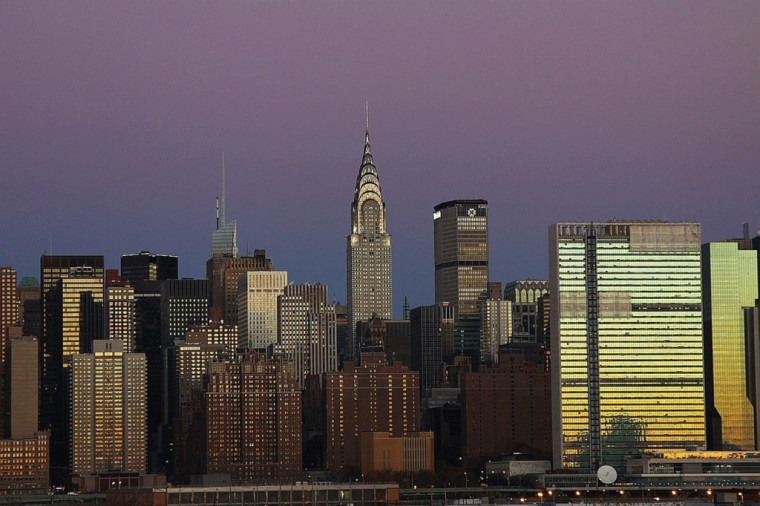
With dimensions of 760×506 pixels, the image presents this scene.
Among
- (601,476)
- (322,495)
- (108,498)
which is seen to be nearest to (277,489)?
(322,495)

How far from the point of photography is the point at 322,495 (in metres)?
174

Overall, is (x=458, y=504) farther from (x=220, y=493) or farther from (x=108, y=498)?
(x=108, y=498)

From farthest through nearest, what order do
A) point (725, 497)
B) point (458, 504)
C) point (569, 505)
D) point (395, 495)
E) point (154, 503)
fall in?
point (395, 495), point (154, 503), point (458, 504), point (569, 505), point (725, 497)

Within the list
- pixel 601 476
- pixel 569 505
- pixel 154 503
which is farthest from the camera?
pixel 154 503

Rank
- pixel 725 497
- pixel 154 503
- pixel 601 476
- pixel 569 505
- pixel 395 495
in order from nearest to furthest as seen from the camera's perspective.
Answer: pixel 725 497 < pixel 601 476 < pixel 569 505 < pixel 154 503 < pixel 395 495

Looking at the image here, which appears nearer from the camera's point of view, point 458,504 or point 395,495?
point 458,504

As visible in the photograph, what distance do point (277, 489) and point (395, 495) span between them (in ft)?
46.7

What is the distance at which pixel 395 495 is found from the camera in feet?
598

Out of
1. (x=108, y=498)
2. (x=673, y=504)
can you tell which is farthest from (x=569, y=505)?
(x=108, y=498)

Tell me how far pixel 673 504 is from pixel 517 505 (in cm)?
1739

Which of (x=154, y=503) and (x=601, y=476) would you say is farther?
(x=154, y=503)

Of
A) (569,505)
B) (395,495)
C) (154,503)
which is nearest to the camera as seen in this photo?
(569,505)

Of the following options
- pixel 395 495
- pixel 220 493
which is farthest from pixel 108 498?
pixel 395 495

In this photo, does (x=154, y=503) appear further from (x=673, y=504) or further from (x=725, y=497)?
(x=725, y=497)
